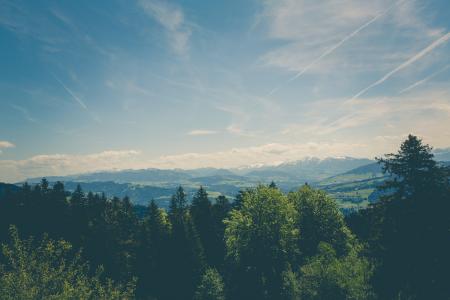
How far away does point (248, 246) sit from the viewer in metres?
52.9

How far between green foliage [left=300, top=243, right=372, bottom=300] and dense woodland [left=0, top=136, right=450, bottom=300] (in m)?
0.10

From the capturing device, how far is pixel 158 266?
184ft

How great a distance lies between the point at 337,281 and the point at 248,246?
18748mm

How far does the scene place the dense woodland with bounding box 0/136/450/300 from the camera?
29359 millimetres

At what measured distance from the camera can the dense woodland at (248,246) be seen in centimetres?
2936

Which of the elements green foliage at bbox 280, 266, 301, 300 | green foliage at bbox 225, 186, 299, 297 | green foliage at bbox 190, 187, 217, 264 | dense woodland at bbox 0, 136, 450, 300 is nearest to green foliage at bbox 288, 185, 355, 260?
dense woodland at bbox 0, 136, 450, 300

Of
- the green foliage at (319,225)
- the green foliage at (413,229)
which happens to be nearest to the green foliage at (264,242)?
the green foliage at (319,225)

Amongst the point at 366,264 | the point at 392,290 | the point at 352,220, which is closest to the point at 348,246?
the point at 366,264

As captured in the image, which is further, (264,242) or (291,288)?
(264,242)

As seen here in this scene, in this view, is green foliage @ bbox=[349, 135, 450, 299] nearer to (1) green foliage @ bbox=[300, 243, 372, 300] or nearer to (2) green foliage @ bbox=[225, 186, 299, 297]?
(1) green foliage @ bbox=[300, 243, 372, 300]

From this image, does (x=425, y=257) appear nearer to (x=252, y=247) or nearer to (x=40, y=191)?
(x=252, y=247)

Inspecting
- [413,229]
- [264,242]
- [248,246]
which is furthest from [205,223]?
[413,229]

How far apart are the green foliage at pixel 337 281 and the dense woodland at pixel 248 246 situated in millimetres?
103

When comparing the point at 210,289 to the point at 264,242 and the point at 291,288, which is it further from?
the point at 264,242
